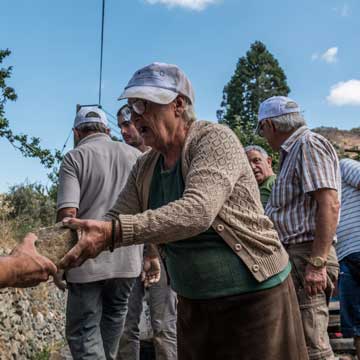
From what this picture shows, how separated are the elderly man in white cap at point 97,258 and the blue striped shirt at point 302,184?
1140 millimetres

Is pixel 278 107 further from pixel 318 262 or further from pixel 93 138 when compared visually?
pixel 93 138

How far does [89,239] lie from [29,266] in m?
0.25

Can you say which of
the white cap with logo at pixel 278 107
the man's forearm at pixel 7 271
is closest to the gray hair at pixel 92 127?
the white cap with logo at pixel 278 107

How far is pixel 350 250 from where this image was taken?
3979 mm

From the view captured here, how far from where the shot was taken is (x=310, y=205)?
10.6 ft

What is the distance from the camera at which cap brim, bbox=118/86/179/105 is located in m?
2.25

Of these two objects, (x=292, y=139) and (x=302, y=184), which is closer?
(x=302, y=184)

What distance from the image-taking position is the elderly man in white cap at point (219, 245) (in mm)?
2254

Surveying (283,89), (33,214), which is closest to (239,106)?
(283,89)

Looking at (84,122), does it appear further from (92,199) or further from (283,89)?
(283,89)

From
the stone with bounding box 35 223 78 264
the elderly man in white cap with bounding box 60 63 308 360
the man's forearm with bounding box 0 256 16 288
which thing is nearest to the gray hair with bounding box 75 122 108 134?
the elderly man in white cap with bounding box 60 63 308 360

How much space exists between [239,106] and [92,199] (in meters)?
31.1

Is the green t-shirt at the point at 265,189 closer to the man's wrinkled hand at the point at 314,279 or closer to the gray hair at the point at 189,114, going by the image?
the man's wrinkled hand at the point at 314,279

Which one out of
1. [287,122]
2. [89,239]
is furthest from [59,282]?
[287,122]
